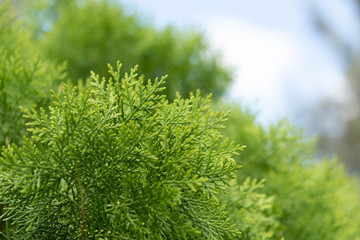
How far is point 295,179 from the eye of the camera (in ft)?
15.2

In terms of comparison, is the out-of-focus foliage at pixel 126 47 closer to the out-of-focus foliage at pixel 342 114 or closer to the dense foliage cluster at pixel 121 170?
the dense foliage cluster at pixel 121 170

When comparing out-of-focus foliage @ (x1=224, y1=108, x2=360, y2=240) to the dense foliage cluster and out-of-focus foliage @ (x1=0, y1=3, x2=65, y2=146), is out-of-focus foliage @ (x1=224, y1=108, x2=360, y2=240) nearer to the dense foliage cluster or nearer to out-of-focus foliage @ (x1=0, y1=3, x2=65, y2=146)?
the dense foliage cluster

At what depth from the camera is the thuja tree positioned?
2018mm

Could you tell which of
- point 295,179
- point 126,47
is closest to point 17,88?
point 295,179

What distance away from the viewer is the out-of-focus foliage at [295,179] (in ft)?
15.0

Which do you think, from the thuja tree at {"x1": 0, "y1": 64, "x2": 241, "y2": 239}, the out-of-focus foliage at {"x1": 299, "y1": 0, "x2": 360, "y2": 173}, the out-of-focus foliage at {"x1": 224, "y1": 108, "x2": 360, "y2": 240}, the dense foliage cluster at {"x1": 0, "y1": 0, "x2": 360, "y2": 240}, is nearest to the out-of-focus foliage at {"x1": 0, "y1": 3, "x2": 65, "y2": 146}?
the dense foliage cluster at {"x1": 0, "y1": 0, "x2": 360, "y2": 240}

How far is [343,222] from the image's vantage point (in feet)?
14.9

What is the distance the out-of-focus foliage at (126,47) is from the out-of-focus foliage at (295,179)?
3.53 meters

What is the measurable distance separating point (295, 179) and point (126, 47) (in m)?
5.65

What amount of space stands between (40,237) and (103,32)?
735 cm

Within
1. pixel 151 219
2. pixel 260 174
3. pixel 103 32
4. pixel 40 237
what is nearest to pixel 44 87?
pixel 40 237

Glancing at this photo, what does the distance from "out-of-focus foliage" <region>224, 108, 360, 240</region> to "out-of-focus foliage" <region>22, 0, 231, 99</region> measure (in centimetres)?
353

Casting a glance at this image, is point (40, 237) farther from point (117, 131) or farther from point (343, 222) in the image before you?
point (343, 222)

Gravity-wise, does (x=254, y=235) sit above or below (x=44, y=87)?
below
